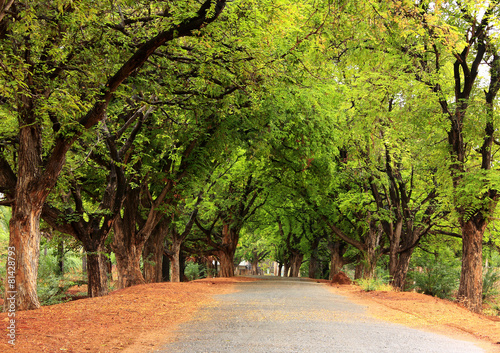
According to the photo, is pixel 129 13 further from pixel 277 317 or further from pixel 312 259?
pixel 312 259

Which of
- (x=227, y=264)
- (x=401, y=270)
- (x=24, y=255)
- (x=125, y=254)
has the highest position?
(x=24, y=255)

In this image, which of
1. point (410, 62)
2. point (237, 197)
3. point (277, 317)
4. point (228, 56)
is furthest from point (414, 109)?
point (237, 197)

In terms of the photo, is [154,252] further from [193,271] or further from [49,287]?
[193,271]

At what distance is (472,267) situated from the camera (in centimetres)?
1362

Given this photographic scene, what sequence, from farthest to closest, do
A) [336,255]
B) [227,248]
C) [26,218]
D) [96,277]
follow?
1. [336,255]
2. [227,248]
3. [96,277]
4. [26,218]

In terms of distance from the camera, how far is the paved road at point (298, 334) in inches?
220

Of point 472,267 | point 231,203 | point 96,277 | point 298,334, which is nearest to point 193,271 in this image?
point 231,203

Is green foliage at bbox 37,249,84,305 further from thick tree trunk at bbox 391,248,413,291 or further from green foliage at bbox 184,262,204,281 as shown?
green foliage at bbox 184,262,204,281

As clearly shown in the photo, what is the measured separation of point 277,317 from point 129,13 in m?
8.09

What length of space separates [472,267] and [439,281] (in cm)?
1175

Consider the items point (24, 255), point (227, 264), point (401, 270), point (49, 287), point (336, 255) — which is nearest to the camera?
point (24, 255)

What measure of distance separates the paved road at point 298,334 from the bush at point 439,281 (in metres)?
17.3

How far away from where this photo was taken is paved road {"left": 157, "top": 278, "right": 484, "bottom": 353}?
559cm

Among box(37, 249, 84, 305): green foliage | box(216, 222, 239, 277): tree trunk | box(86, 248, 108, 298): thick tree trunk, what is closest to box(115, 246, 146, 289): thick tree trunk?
box(86, 248, 108, 298): thick tree trunk
